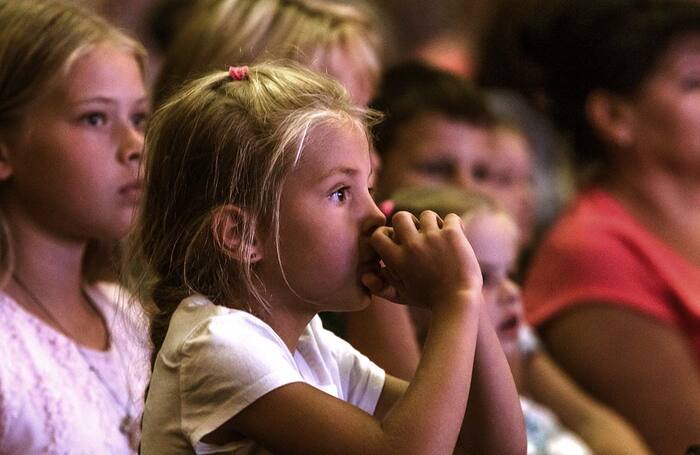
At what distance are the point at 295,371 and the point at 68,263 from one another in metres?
0.66

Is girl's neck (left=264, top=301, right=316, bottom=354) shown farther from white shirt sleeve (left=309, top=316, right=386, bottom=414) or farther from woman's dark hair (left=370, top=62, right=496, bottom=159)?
woman's dark hair (left=370, top=62, right=496, bottom=159)

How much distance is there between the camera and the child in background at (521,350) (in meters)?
2.01

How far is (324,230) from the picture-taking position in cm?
133

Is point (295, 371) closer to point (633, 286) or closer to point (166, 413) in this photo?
point (166, 413)

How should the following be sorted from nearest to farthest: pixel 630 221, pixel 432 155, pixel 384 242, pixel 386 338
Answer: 1. pixel 384 242
2. pixel 386 338
3. pixel 432 155
4. pixel 630 221

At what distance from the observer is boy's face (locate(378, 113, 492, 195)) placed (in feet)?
7.97

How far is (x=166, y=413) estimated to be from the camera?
1.31 m

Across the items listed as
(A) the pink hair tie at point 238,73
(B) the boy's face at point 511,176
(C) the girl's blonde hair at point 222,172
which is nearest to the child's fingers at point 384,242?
(C) the girl's blonde hair at point 222,172

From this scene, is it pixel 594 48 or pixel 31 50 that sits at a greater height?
pixel 31 50

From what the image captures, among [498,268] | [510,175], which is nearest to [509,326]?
[498,268]

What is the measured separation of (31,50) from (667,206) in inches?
57.7

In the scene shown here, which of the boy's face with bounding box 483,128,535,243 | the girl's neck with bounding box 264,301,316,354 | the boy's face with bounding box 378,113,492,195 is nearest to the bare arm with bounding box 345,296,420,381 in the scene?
the girl's neck with bounding box 264,301,316,354

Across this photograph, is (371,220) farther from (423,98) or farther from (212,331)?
(423,98)

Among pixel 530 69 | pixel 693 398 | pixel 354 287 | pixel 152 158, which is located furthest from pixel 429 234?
pixel 530 69
